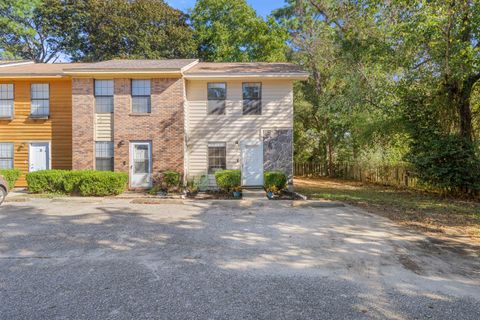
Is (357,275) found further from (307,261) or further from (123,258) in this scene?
(123,258)

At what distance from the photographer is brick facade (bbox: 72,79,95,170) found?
1222 centimetres

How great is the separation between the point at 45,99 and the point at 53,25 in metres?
19.7

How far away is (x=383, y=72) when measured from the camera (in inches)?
552

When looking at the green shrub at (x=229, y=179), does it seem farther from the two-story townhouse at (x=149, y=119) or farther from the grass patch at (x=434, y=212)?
the grass patch at (x=434, y=212)

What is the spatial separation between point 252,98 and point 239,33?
14233 mm

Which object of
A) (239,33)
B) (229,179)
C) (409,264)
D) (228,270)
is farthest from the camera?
(239,33)

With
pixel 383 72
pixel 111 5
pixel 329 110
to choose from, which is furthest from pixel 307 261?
pixel 111 5

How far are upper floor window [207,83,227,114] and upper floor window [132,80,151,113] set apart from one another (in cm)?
270

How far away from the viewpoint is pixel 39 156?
13102 mm

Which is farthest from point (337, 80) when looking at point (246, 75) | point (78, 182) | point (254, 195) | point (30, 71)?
point (30, 71)

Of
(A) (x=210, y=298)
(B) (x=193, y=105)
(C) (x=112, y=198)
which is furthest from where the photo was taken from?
(B) (x=193, y=105)

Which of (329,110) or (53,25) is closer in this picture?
(329,110)

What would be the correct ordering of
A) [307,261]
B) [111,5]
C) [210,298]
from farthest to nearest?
[111,5] → [307,261] → [210,298]

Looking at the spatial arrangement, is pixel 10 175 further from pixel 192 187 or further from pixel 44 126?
pixel 192 187
